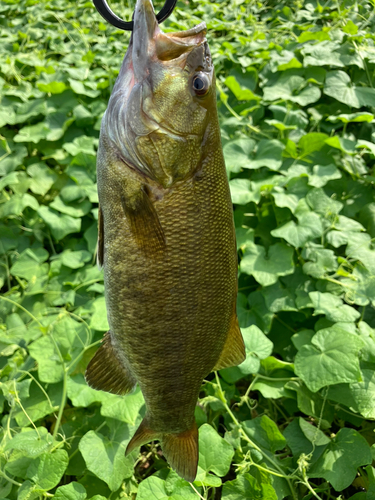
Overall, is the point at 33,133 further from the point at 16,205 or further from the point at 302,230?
the point at 302,230

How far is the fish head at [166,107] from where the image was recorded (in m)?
0.95

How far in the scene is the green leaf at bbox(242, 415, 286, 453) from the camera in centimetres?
168

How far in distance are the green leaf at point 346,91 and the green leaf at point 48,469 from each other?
2.90 metres

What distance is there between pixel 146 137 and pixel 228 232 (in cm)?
33

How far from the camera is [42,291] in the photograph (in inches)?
97.2

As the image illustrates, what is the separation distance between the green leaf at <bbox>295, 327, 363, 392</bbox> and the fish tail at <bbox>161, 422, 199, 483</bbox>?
77 cm

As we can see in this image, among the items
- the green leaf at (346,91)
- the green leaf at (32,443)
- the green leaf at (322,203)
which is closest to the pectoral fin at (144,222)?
the green leaf at (32,443)

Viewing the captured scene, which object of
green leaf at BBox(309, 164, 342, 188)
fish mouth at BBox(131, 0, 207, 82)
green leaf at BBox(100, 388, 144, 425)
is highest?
fish mouth at BBox(131, 0, 207, 82)

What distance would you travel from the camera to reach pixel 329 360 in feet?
5.66

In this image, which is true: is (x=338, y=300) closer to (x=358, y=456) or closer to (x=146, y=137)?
(x=358, y=456)

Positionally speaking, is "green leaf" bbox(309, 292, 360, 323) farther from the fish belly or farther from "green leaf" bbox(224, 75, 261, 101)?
"green leaf" bbox(224, 75, 261, 101)

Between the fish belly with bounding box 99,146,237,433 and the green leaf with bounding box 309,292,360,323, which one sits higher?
the fish belly with bounding box 99,146,237,433

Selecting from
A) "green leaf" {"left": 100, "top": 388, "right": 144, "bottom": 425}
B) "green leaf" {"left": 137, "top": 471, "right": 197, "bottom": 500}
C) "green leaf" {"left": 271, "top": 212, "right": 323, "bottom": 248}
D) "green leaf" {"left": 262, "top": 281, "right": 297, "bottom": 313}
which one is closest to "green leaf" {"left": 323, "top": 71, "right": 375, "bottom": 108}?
"green leaf" {"left": 271, "top": 212, "right": 323, "bottom": 248}

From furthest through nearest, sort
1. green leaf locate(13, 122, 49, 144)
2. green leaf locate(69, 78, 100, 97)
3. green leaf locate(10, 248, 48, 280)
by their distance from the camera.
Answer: green leaf locate(69, 78, 100, 97)
green leaf locate(13, 122, 49, 144)
green leaf locate(10, 248, 48, 280)
